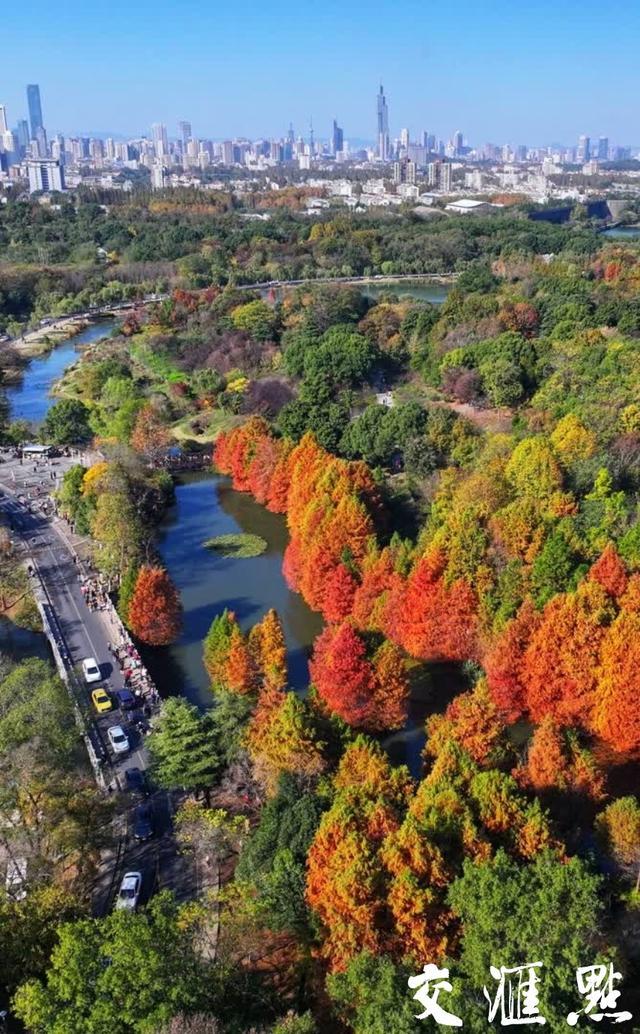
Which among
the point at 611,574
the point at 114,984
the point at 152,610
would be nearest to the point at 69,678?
the point at 152,610

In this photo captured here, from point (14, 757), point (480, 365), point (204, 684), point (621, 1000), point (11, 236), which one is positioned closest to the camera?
point (621, 1000)

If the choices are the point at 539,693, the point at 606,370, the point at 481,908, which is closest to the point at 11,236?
the point at 606,370

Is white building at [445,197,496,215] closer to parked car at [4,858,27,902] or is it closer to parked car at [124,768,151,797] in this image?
parked car at [124,768,151,797]

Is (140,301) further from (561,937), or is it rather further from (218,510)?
(561,937)

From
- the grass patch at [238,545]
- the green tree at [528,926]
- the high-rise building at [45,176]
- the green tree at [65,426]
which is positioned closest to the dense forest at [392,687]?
the green tree at [528,926]

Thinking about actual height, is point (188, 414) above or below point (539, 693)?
above

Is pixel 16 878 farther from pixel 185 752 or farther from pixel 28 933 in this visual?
pixel 185 752

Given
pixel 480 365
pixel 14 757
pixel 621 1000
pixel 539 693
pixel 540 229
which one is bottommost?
pixel 621 1000

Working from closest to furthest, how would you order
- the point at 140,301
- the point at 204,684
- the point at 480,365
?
the point at 204,684
the point at 480,365
the point at 140,301
